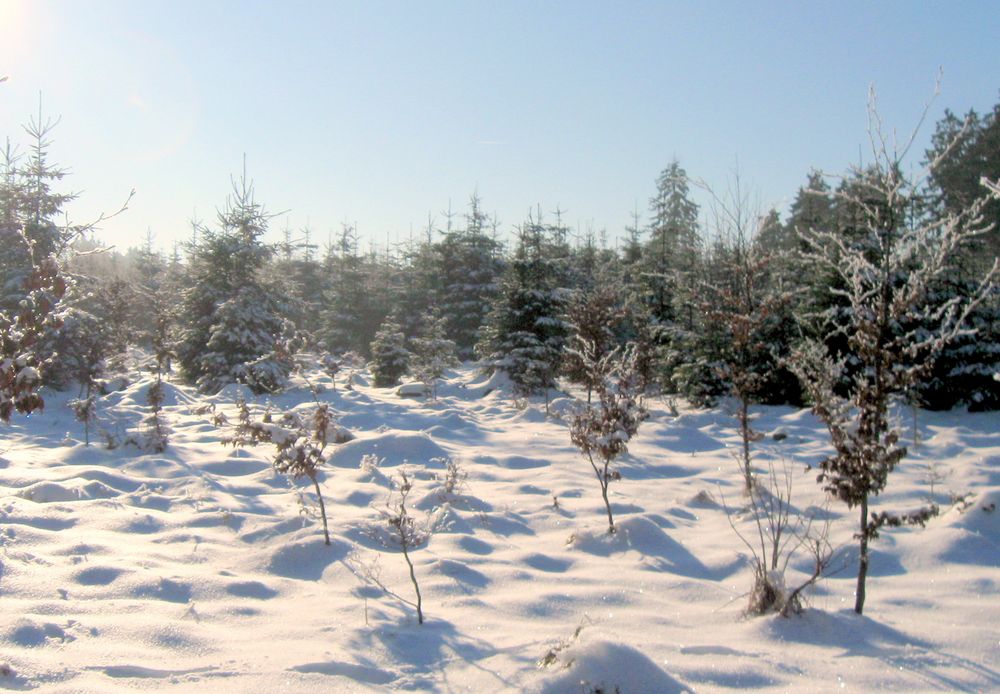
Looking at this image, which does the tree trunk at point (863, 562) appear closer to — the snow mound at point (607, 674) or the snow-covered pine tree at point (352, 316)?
the snow mound at point (607, 674)

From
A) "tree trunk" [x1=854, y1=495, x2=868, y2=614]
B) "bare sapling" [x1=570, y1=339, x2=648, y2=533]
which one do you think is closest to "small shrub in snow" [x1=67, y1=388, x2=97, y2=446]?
"bare sapling" [x1=570, y1=339, x2=648, y2=533]

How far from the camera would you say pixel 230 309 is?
18000 mm

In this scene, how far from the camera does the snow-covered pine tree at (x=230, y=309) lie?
18062mm

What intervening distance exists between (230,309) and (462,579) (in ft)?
45.3

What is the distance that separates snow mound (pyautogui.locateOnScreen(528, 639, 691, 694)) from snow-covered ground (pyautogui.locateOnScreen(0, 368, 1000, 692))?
14mm

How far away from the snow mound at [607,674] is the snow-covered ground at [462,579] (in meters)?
0.01

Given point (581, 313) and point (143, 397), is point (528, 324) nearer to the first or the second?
point (581, 313)

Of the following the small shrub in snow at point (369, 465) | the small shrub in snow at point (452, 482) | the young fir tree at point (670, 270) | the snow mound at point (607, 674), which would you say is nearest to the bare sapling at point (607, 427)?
the small shrub in snow at point (452, 482)

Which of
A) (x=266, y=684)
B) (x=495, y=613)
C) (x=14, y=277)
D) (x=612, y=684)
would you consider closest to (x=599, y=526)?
(x=495, y=613)

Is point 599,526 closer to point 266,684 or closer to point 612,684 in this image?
point 612,684

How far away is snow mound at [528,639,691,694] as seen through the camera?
4.02m

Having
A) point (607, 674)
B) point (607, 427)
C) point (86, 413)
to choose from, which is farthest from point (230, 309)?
point (607, 674)

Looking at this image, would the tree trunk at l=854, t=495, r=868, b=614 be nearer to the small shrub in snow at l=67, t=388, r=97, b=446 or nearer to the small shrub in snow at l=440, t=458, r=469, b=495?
the small shrub in snow at l=440, t=458, r=469, b=495

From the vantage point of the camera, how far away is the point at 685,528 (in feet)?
27.3
